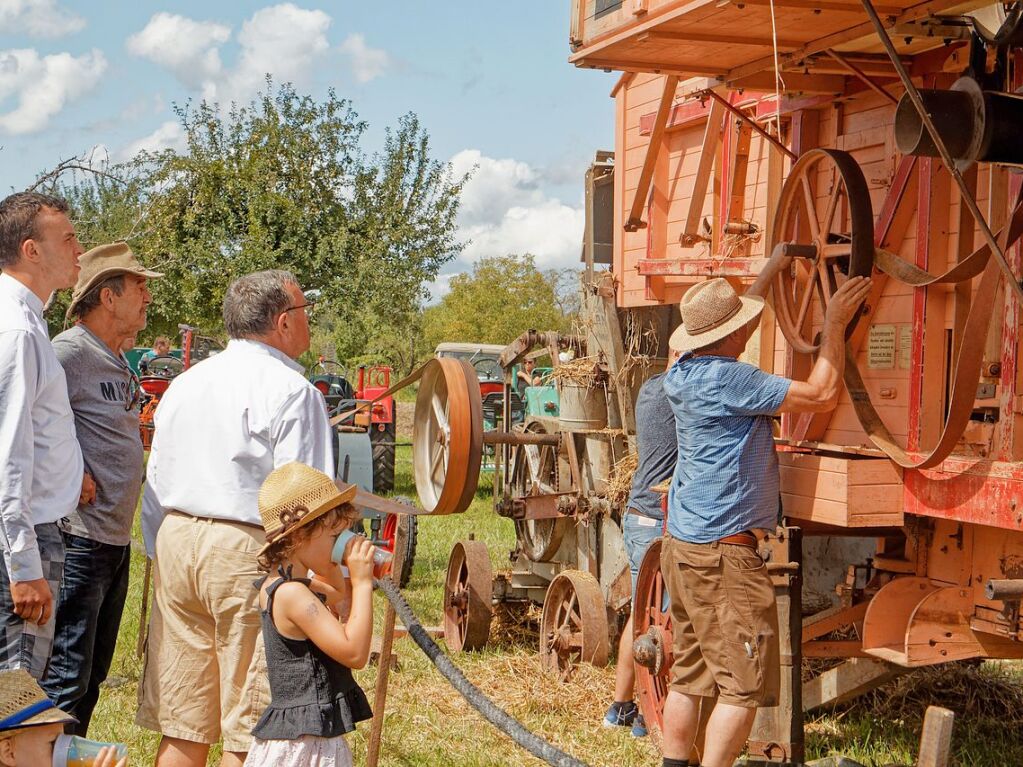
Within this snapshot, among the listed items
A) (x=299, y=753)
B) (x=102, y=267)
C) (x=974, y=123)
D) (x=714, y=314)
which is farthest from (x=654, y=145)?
(x=299, y=753)

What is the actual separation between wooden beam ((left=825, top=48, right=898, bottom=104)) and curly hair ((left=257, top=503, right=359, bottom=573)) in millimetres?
2677

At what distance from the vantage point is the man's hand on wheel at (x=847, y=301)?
13.5 ft

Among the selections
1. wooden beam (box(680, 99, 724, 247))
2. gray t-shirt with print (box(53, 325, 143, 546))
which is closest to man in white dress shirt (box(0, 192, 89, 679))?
gray t-shirt with print (box(53, 325, 143, 546))

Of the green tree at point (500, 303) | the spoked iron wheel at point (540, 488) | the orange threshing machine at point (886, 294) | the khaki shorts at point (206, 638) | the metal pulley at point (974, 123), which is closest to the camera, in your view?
the khaki shorts at point (206, 638)

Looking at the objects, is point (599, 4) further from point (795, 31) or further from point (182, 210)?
point (182, 210)

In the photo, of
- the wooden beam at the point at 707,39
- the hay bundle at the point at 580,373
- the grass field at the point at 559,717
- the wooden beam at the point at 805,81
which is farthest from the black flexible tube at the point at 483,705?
the hay bundle at the point at 580,373

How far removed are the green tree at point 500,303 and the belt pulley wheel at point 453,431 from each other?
39280mm

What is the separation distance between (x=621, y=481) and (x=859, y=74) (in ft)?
10.1

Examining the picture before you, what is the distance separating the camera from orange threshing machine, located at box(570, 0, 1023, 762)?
3.80 m

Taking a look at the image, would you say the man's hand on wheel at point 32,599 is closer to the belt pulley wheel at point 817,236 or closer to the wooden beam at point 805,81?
the belt pulley wheel at point 817,236

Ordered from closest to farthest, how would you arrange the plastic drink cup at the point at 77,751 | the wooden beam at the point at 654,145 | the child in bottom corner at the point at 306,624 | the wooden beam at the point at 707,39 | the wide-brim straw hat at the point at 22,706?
the wide-brim straw hat at the point at 22,706
the plastic drink cup at the point at 77,751
the child in bottom corner at the point at 306,624
the wooden beam at the point at 707,39
the wooden beam at the point at 654,145

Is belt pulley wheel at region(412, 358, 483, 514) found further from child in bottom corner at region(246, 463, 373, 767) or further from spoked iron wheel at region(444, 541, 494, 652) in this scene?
child in bottom corner at region(246, 463, 373, 767)

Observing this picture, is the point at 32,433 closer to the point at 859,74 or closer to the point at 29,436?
the point at 29,436

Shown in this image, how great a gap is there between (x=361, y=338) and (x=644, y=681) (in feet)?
60.1
